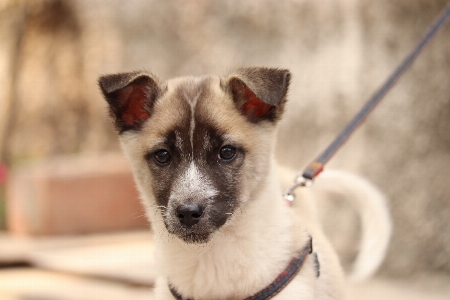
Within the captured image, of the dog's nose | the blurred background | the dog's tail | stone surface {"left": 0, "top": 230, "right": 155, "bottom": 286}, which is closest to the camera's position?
the dog's nose

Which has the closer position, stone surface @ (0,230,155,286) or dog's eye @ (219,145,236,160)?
dog's eye @ (219,145,236,160)

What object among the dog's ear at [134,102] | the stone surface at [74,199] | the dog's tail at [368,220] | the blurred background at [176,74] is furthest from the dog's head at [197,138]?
the stone surface at [74,199]

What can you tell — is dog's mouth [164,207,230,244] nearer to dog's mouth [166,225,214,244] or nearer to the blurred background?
dog's mouth [166,225,214,244]

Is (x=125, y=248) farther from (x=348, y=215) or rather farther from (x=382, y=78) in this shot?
(x=382, y=78)

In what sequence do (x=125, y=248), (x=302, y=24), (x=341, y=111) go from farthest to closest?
(x=125, y=248) → (x=302, y=24) → (x=341, y=111)

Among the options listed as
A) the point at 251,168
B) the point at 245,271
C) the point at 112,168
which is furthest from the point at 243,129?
the point at 112,168

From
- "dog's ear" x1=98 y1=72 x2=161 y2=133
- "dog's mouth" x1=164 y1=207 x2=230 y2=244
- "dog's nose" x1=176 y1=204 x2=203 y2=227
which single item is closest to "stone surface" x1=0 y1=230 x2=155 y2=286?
"dog's ear" x1=98 y1=72 x2=161 y2=133

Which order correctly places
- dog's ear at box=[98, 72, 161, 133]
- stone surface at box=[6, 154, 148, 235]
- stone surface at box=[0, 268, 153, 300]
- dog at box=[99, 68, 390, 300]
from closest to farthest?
dog at box=[99, 68, 390, 300] → dog's ear at box=[98, 72, 161, 133] → stone surface at box=[0, 268, 153, 300] → stone surface at box=[6, 154, 148, 235]

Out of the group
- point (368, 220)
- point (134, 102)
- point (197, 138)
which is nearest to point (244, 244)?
point (197, 138)

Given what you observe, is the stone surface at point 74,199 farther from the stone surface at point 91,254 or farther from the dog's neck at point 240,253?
the dog's neck at point 240,253
